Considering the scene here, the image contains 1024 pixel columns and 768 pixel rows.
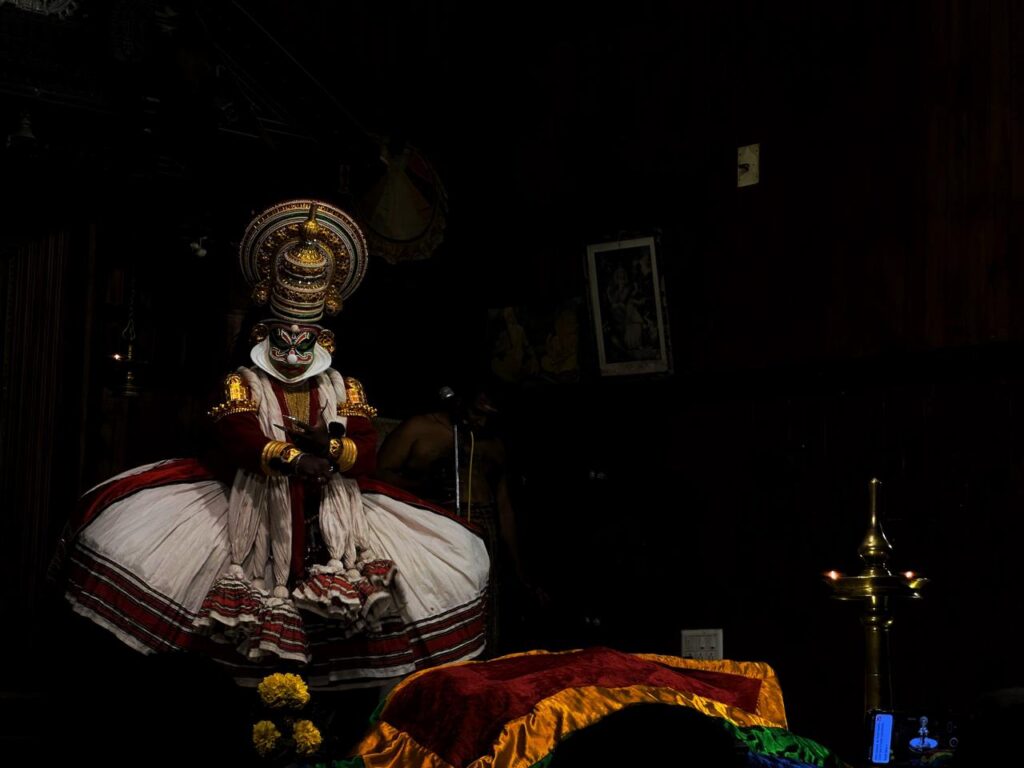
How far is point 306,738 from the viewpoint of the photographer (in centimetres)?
352

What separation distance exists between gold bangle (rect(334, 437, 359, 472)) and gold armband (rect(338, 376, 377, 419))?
0.24 meters

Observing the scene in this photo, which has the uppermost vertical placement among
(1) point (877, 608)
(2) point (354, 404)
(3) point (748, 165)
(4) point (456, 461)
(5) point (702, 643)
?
(3) point (748, 165)

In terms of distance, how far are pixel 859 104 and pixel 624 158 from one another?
1538 mm

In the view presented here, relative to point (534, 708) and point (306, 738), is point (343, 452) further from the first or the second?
point (534, 708)

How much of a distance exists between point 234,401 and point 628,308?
283 centimetres

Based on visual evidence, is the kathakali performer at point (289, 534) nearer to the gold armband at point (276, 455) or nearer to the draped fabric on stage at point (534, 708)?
the gold armband at point (276, 455)

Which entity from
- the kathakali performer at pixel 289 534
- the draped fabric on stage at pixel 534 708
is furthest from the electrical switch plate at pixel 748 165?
the draped fabric on stage at pixel 534 708

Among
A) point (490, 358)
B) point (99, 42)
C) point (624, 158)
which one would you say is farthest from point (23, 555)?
point (624, 158)

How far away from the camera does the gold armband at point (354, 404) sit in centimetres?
541

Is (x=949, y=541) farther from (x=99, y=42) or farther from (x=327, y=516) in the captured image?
(x=99, y=42)

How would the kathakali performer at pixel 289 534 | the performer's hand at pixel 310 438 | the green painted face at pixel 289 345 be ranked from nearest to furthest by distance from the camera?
the kathakali performer at pixel 289 534, the performer's hand at pixel 310 438, the green painted face at pixel 289 345

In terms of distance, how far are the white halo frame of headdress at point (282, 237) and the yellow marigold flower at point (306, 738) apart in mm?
2308

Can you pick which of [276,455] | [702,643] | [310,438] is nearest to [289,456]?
[276,455]

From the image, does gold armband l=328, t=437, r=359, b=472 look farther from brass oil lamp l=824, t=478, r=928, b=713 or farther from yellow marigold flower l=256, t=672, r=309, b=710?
brass oil lamp l=824, t=478, r=928, b=713
